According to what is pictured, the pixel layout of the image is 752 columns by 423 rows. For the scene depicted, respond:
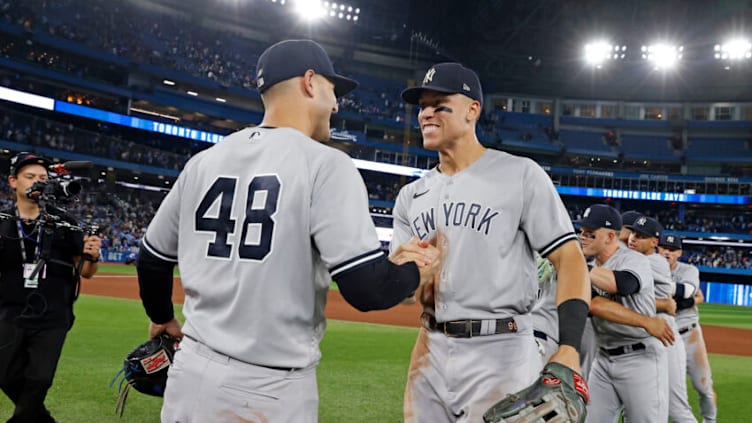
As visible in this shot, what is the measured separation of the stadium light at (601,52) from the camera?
49.1 metres

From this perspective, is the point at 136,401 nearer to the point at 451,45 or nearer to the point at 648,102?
the point at 451,45

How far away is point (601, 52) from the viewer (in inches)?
1948

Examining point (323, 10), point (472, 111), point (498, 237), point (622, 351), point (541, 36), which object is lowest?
point (622, 351)

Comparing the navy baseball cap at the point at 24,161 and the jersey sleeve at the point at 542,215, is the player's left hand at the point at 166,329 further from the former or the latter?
the navy baseball cap at the point at 24,161

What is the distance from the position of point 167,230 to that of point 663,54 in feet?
176

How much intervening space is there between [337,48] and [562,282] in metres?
51.9

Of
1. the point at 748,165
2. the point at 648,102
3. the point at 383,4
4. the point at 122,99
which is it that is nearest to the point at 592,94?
the point at 648,102

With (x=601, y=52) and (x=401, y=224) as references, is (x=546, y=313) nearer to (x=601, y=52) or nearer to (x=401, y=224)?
(x=401, y=224)

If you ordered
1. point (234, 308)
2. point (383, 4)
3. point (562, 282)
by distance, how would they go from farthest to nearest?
point (383, 4), point (562, 282), point (234, 308)

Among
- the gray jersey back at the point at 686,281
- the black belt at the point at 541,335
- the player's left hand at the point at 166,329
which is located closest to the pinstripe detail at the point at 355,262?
the player's left hand at the point at 166,329

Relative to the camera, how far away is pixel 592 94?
185 feet

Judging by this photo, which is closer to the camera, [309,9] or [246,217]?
[246,217]

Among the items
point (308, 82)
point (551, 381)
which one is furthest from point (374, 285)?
point (308, 82)

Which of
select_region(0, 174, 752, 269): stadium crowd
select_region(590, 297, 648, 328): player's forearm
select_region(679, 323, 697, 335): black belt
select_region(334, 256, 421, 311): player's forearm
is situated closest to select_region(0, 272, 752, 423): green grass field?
select_region(679, 323, 697, 335): black belt
